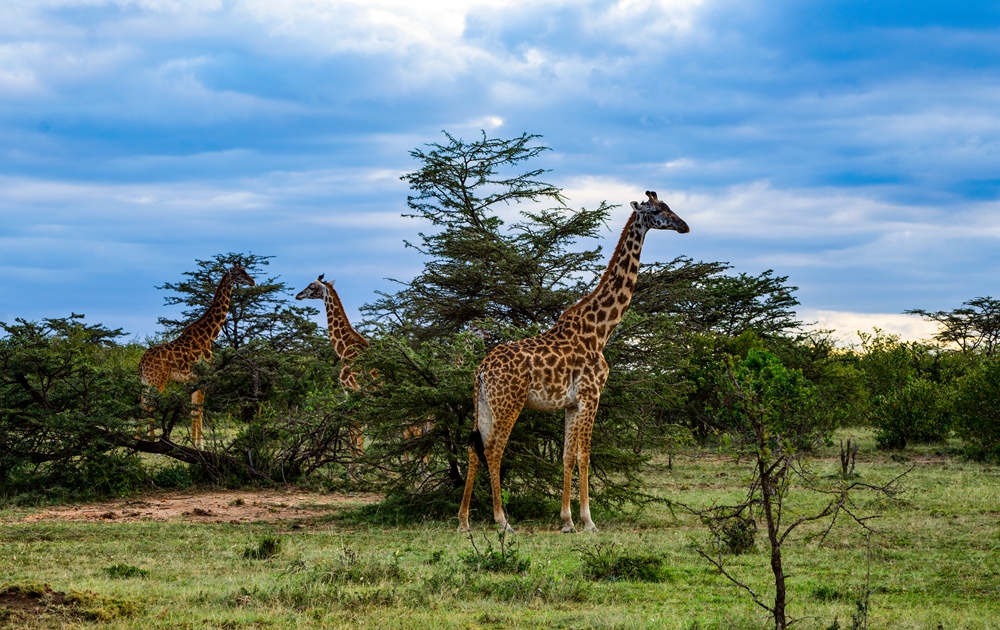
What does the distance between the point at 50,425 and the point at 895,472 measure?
13.3 m

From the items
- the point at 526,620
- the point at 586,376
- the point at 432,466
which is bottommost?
the point at 526,620

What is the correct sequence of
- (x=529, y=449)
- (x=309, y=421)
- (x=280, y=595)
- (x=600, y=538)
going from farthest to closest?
(x=309, y=421) < (x=529, y=449) < (x=600, y=538) < (x=280, y=595)

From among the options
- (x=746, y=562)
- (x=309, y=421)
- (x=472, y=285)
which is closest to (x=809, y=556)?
(x=746, y=562)

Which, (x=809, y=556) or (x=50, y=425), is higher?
(x=50, y=425)

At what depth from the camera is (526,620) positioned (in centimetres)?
650

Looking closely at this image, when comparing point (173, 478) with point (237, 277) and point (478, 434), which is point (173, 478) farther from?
point (478, 434)

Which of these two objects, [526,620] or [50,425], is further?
[50,425]

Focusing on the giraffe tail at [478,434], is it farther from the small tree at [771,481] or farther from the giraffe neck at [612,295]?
the small tree at [771,481]

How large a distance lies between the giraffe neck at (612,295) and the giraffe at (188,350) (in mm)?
9406

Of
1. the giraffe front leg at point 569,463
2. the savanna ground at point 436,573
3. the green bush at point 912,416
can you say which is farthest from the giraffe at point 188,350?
the green bush at point 912,416

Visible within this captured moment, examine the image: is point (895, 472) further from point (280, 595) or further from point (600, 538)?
point (280, 595)

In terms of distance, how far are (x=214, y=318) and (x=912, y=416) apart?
1442cm

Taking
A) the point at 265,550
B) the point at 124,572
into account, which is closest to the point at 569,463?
the point at 265,550

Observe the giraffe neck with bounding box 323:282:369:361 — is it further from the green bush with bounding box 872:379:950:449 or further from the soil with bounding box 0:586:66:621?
the green bush with bounding box 872:379:950:449
